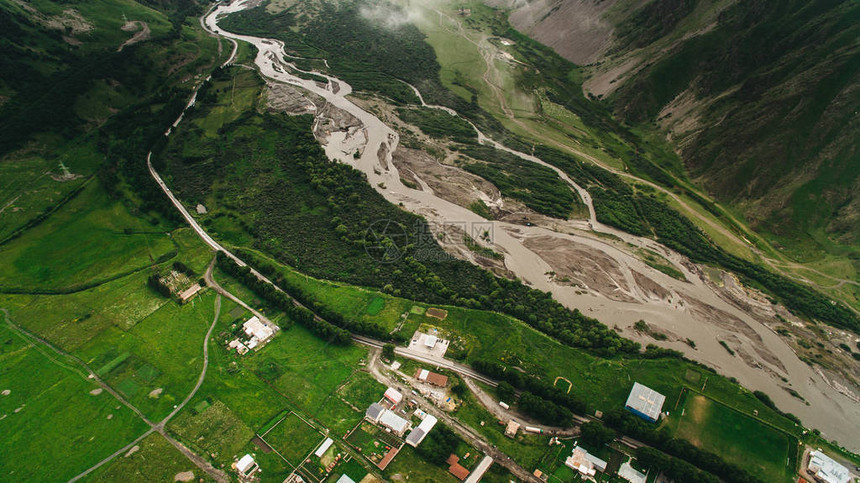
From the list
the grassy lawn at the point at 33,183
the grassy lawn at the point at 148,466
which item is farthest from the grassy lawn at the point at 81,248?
the grassy lawn at the point at 148,466

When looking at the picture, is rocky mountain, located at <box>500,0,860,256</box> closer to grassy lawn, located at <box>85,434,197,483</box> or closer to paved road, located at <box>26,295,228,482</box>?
paved road, located at <box>26,295,228,482</box>

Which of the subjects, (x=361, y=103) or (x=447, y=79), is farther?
(x=447, y=79)

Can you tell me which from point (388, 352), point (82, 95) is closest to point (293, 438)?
point (388, 352)

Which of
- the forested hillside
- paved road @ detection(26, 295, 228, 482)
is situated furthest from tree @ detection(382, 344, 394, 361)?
the forested hillside

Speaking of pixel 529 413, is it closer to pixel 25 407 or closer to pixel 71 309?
pixel 25 407

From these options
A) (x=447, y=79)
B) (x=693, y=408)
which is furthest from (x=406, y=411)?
(x=447, y=79)
